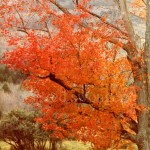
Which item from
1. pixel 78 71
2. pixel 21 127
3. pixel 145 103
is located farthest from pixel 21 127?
pixel 145 103

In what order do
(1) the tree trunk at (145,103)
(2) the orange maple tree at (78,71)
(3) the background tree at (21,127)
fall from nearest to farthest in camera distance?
(2) the orange maple tree at (78,71) → (1) the tree trunk at (145,103) → (3) the background tree at (21,127)

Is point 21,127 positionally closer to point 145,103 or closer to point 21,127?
point 21,127

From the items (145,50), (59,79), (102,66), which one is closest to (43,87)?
(59,79)

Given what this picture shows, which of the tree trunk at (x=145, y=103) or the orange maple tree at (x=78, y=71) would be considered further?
the tree trunk at (x=145, y=103)

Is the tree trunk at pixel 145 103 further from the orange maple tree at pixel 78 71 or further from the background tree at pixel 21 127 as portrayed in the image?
the background tree at pixel 21 127

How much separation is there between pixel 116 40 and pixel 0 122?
11.5 meters

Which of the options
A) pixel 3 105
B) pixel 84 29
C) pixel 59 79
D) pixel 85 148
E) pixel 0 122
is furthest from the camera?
pixel 3 105

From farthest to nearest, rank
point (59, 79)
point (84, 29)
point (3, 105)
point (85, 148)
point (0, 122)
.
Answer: point (3, 105) → point (85, 148) → point (0, 122) → point (84, 29) → point (59, 79)

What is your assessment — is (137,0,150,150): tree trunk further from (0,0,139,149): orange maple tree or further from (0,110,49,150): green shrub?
(0,110,49,150): green shrub

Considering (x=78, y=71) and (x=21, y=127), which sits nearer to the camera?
(x=78, y=71)

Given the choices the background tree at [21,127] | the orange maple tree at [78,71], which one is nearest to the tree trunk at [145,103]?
the orange maple tree at [78,71]

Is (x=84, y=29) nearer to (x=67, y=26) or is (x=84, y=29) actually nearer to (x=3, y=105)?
(x=67, y=26)

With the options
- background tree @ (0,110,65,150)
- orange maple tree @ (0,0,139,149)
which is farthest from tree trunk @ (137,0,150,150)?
background tree @ (0,110,65,150)

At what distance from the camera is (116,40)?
1390cm
